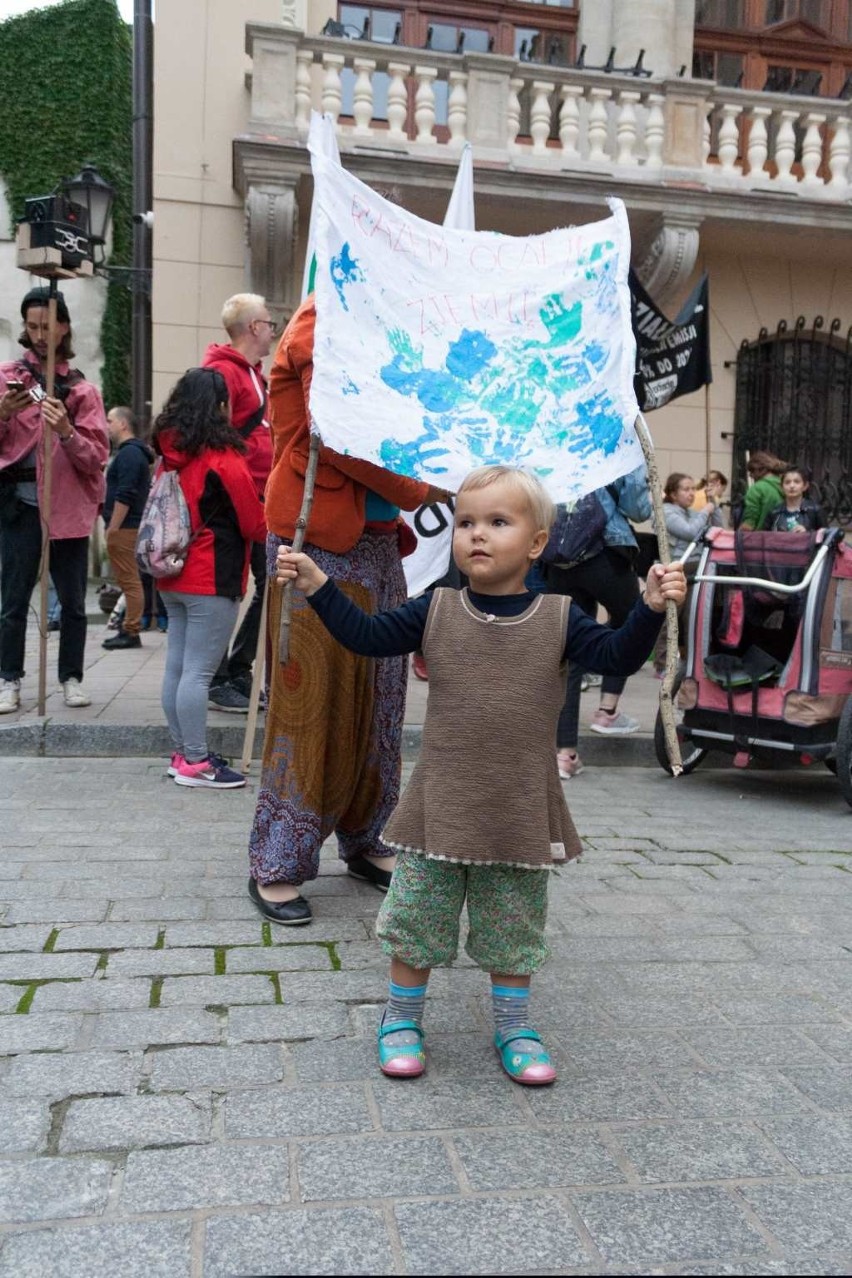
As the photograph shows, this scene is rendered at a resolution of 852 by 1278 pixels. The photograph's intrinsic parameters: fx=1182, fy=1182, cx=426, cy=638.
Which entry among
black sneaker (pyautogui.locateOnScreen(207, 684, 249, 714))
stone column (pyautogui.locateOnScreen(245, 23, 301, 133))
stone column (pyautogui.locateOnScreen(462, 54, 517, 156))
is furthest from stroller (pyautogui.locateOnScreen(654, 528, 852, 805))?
stone column (pyautogui.locateOnScreen(245, 23, 301, 133))

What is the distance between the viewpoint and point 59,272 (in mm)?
6145

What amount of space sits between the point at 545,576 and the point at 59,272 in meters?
2.98

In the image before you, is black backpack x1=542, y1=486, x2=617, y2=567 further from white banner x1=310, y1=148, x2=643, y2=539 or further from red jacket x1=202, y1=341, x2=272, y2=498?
white banner x1=310, y1=148, x2=643, y2=539

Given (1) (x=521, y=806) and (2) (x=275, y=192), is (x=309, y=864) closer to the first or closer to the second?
(1) (x=521, y=806)

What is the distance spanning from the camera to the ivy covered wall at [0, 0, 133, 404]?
16.5 meters

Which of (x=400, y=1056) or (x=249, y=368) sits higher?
(x=249, y=368)

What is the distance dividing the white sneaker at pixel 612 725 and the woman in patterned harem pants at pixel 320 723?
10.5ft

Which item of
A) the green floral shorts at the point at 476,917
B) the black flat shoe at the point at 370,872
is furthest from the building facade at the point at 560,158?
the green floral shorts at the point at 476,917

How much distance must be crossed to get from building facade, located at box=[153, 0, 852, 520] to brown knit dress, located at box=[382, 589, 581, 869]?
30.7 ft

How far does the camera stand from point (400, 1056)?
2.48 metres

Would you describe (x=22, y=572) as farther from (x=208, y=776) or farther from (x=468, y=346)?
(x=468, y=346)

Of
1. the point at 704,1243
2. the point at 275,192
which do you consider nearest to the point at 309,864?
the point at 704,1243

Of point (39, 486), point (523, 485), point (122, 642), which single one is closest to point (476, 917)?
point (523, 485)

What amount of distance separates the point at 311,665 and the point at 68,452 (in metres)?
3.31
